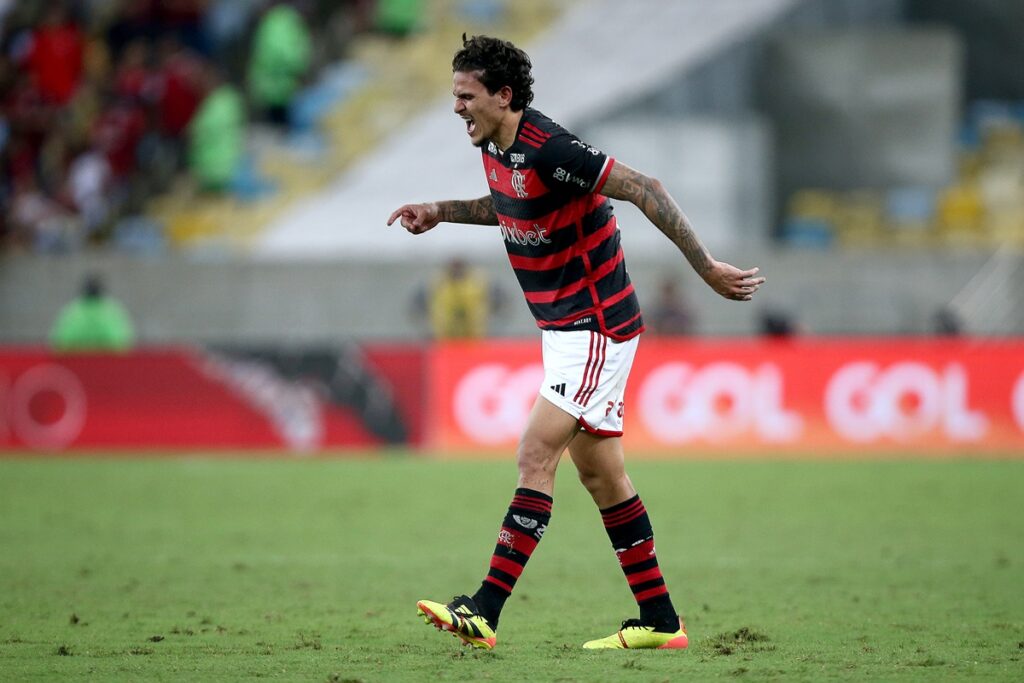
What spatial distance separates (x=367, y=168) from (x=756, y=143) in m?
6.25

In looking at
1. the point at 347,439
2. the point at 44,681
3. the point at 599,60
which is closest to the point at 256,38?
the point at 599,60

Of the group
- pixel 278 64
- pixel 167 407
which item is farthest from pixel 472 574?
pixel 278 64

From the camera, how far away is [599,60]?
26.2 m

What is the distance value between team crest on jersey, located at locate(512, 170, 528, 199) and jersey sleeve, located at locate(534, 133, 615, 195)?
0.11 m

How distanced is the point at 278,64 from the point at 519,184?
66.7ft

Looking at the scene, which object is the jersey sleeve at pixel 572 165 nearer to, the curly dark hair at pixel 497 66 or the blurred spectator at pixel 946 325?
the curly dark hair at pixel 497 66

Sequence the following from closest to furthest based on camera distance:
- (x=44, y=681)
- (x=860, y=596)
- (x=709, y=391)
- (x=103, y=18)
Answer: (x=44, y=681) → (x=860, y=596) → (x=709, y=391) → (x=103, y=18)

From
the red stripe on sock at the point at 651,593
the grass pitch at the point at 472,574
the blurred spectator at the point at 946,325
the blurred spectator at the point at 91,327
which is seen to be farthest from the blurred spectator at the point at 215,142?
the red stripe on sock at the point at 651,593

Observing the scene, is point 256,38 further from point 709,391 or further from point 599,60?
point 709,391

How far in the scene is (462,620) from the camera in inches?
253

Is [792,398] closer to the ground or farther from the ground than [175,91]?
closer to the ground

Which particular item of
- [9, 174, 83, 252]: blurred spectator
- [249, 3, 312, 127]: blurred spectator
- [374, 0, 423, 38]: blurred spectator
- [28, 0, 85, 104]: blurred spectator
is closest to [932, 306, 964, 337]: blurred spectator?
[374, 0, 423, 38]: blurred spectator

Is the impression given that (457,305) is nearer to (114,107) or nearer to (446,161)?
(446,161)

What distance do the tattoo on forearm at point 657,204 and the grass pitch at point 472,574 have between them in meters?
1.65
